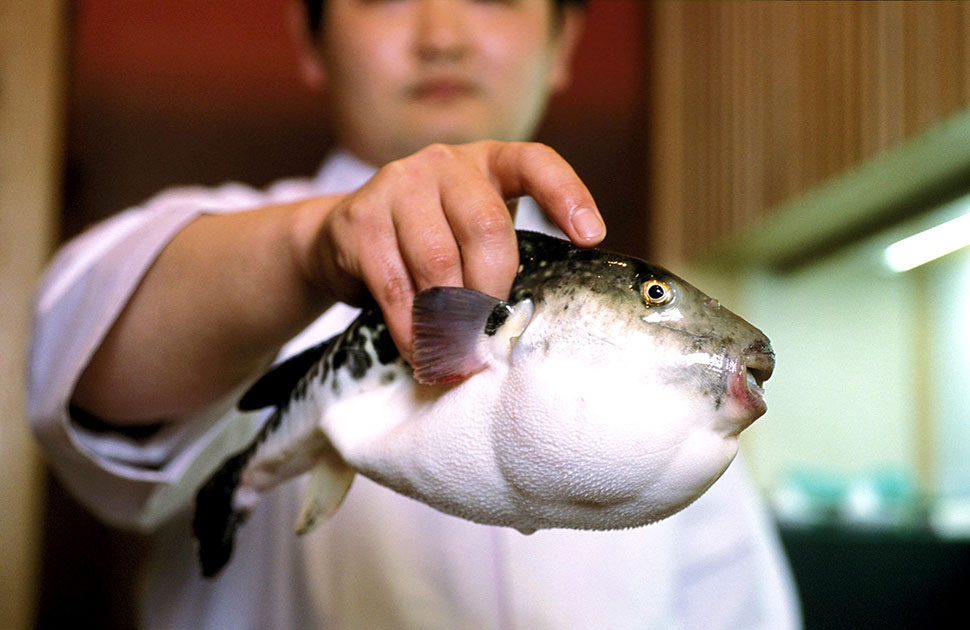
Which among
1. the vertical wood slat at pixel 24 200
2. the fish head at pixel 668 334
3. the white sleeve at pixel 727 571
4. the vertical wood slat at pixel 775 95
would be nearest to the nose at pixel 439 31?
the vertical wood slat at pixel 775 95

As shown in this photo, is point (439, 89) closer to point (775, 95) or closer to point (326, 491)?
point (326, 491)

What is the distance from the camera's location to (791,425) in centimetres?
147

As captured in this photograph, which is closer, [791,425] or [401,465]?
[401,465]

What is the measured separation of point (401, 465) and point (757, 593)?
0.62m

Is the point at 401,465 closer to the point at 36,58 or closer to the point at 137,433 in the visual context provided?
the point at 137,433

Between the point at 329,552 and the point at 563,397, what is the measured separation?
0.51 metres

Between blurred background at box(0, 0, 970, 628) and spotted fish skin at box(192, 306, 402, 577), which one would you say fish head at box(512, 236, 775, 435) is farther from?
blurred background at box(0, 0, 970, 628)

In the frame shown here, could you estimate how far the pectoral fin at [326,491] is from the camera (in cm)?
44

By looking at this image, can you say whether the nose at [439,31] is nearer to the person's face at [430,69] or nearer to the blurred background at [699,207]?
the person's face at [430,69]

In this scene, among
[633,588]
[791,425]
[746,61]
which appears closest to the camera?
[633,588]

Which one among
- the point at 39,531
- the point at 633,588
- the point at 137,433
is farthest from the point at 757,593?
the point at 39,531

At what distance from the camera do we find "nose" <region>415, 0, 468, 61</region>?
0.63 m

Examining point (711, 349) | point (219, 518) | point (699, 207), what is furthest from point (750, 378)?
point (699, 207)

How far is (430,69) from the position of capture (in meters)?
0.66
